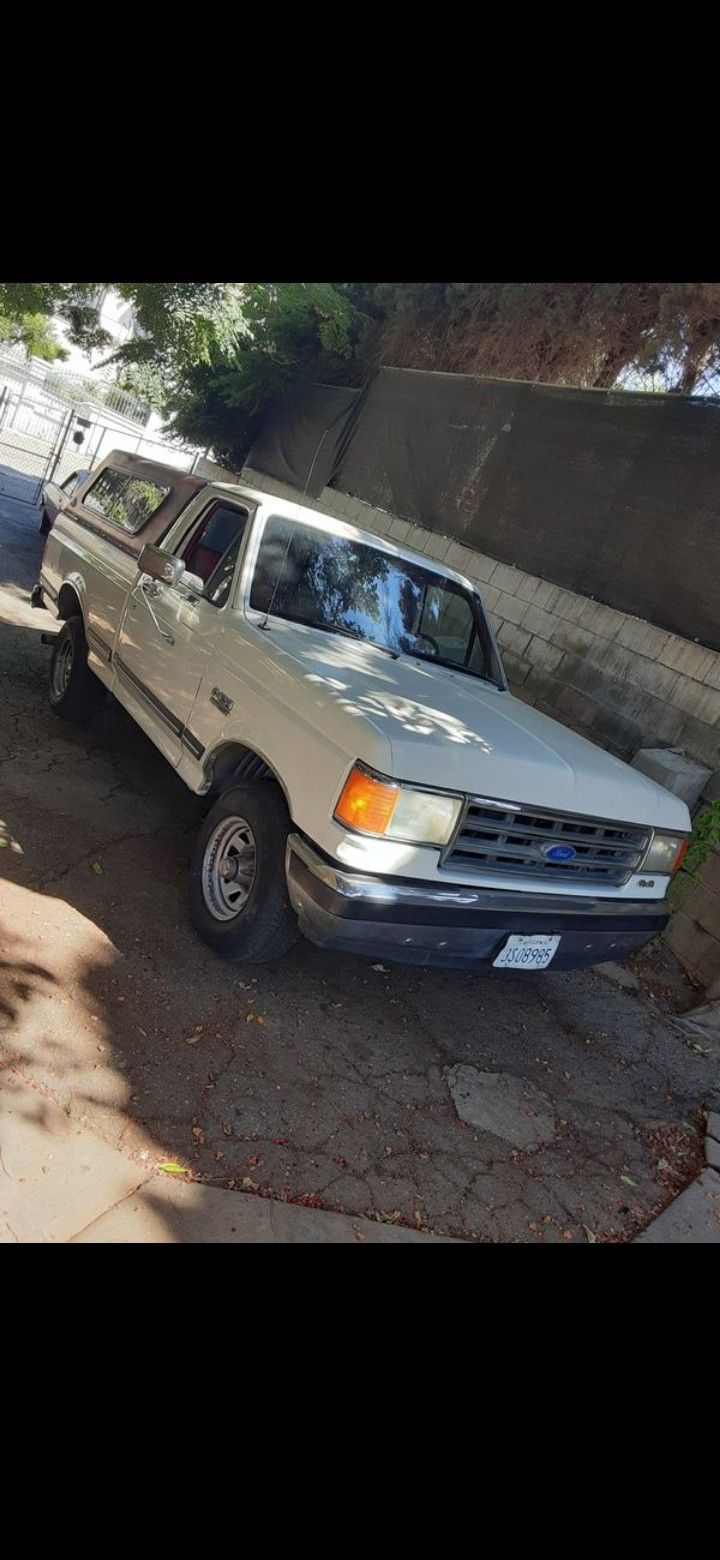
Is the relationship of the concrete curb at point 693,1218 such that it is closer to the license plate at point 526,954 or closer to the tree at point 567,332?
the license plate at point 526,954

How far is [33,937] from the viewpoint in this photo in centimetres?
349

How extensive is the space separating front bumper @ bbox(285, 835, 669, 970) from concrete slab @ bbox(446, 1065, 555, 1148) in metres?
0.57

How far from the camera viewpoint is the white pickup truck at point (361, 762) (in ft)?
10.0

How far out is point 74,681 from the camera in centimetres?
567

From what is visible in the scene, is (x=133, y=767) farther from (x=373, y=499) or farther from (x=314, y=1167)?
(x=373, y=499)

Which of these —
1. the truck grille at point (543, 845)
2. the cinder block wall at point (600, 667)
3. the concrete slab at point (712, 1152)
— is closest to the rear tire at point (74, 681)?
the truck grille at point (543, 845)

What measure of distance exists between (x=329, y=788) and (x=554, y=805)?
2.95 feet

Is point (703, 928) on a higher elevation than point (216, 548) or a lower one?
lower

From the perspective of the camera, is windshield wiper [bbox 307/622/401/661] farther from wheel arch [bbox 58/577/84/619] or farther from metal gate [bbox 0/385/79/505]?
metal gate [bbox 0/385/79/505]

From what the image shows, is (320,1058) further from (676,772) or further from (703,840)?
(676,772)

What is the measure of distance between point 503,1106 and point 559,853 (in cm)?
105

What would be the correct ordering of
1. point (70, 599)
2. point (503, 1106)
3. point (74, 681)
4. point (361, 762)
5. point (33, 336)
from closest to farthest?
1. point (361, 762)
2. point (503, 1106)
3. point (74, 681)
4. point (70, 599)
5. point (33, 336)

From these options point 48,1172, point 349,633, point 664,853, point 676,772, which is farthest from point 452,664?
point 48,1172

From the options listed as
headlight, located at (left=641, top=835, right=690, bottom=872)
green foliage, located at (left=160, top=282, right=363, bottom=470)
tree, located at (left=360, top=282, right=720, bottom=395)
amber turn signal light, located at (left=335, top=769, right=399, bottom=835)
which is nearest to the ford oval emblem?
headlight, located at (left=641, top=835, right=690, bottom=872)
